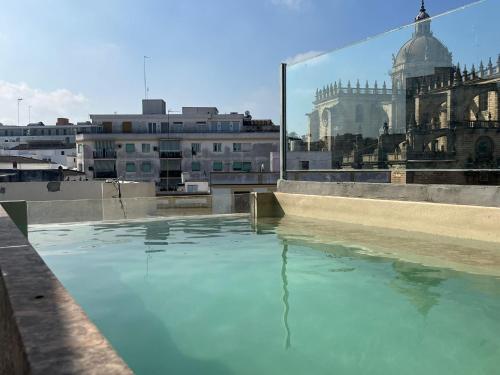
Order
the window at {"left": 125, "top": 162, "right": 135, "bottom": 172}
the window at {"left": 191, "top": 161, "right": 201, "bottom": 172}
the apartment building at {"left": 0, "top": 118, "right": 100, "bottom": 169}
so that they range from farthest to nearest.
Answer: the apartment building at {"left": 0, "top": 118, "right": 100, "bottom": 169}
the window at {"left": 191, "top": 161, "right": 201, "bottom": 172}
the window at {"left": 125, "top": 162, "right": 135, "bottom": 172}

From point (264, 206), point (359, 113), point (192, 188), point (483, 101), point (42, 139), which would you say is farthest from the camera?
point (42, 139)

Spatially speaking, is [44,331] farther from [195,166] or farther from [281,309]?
[195,166]

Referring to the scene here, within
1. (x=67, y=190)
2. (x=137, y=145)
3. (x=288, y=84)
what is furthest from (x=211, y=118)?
(x=288, y=84)

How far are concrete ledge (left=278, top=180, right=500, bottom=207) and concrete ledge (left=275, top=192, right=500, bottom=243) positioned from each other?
0.51 feet

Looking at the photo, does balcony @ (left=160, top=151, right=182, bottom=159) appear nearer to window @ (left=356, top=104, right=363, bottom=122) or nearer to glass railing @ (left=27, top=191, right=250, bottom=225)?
glass railing @ (left=27, top=191, right=250, bottom=225)

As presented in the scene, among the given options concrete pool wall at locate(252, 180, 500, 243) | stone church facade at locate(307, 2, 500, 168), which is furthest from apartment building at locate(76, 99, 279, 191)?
stone church facade at locate(307, 2, 500, 168)

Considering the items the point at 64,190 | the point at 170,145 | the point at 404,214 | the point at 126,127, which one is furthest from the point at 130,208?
the point at 126,127

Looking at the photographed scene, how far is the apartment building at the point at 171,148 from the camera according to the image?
68.9 metres

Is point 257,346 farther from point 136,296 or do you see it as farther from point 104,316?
point 136,296

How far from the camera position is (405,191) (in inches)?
381

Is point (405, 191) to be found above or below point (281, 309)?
above

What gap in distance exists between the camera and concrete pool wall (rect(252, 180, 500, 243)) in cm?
809

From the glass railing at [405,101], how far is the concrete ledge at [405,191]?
292 millimetres

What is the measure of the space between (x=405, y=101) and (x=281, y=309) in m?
6.19
